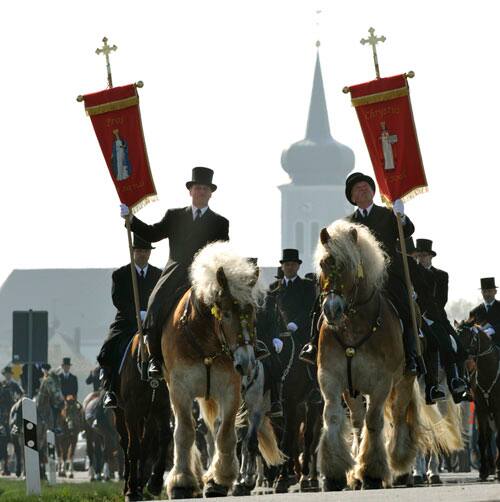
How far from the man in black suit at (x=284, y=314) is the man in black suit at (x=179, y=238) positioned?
4.05 meters

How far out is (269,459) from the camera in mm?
21953

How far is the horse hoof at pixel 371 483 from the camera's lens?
57.3 feet

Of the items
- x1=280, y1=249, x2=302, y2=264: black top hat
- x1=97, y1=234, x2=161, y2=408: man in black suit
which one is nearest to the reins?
x1=97, y1=234, x2=161, y2=408: man in black suit

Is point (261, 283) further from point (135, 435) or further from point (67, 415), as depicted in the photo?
point (67, 415)

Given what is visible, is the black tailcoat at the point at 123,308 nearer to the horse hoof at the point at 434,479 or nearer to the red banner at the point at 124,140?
the red banner at the point at 124,140

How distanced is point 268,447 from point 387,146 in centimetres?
391

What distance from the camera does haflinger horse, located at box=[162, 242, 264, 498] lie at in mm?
17219

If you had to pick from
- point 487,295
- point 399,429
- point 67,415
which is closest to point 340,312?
point 399,429

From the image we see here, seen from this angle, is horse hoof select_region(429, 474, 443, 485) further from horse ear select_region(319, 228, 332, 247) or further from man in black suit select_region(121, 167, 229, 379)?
horse ear select_region(319, 228, 332, 247)

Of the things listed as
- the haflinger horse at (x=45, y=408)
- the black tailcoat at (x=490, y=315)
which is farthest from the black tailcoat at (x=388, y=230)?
the haflinger horse at (x=45, y=408)

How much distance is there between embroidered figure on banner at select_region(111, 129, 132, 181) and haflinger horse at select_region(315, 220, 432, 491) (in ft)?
10.0

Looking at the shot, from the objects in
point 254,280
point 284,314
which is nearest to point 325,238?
point 254,280

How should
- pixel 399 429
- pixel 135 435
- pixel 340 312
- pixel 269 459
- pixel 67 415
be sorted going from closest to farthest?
pixel 340 312
pixel 399 429
pixel 135 435
pixel 269 459
pixel 67 415

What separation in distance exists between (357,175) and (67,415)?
24410 millimetres
